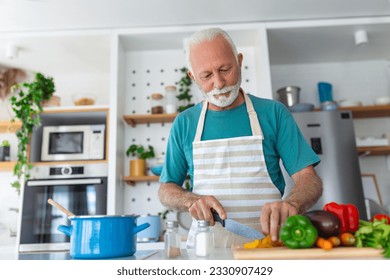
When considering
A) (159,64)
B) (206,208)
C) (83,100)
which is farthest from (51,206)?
(206,208)

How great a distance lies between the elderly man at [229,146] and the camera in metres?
1.32

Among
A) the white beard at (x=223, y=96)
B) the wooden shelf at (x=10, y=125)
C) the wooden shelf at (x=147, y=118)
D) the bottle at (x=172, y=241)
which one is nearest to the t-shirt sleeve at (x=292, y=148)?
the white beard at (x=223, y=96)

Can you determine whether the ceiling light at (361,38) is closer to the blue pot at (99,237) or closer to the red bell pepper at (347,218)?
the red bell pepper at (347,218)

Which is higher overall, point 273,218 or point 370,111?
point 370,111

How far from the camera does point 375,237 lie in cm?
75

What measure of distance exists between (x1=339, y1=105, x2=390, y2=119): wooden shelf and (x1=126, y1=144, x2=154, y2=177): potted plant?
175 centimetres

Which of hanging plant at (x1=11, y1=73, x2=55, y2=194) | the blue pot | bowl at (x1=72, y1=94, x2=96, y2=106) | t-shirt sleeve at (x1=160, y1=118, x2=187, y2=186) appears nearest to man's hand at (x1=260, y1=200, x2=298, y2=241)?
the blue pot

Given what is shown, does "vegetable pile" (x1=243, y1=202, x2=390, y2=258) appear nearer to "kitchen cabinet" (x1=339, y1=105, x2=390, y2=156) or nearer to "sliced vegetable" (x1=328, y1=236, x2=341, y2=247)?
"sliced vegetable" (x1=328, y1=236, x2=341, y2=247)

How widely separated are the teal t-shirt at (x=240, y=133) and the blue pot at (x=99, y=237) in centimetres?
56

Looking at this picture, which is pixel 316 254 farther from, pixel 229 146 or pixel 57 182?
pixel 57 182

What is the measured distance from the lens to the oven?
2566 millimetres

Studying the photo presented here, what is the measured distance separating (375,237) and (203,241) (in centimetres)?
37
